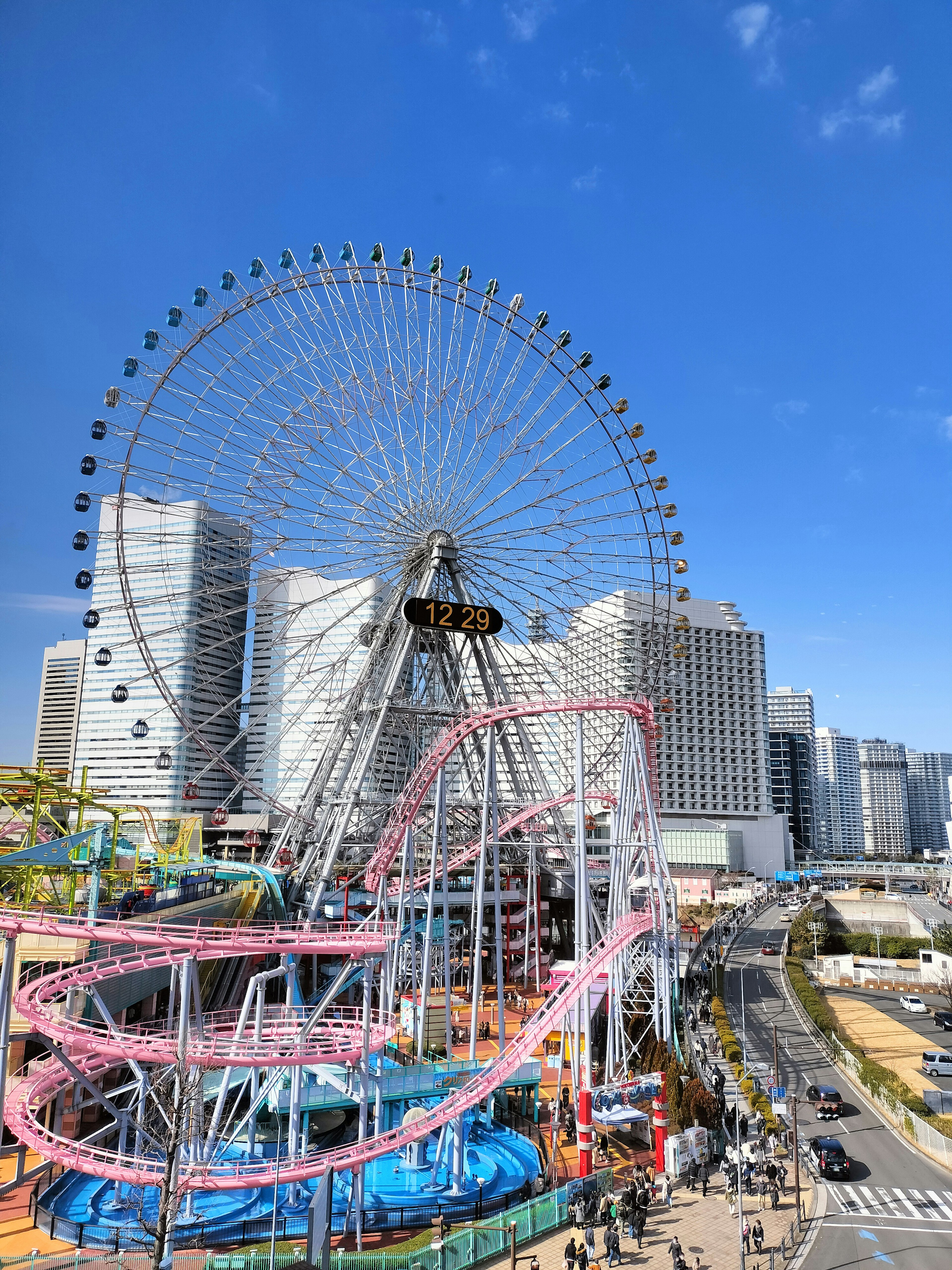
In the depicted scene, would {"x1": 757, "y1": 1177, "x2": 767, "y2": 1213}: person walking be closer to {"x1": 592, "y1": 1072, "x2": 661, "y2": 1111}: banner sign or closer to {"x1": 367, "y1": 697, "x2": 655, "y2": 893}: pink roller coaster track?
{"x1": 592, "y1": 1072, "x2": 661, "y2": 1111}: banner sign

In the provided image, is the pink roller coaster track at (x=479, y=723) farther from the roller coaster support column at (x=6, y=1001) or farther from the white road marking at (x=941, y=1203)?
the roller coaster support column at (x=6, y=1001)

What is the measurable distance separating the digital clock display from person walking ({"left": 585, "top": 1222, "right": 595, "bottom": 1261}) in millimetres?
22777

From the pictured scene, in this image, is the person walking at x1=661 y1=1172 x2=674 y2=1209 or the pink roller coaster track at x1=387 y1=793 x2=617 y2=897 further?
the pink roller coaster track at x1=387 y1=793 x2=617 y2=897

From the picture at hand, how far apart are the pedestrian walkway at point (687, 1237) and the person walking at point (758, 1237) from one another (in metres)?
0.14

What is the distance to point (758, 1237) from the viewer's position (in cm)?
1952

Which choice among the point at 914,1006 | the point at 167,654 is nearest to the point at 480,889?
the point at 914,1006

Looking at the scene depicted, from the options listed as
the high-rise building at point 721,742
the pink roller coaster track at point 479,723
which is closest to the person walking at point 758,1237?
the pink roller coaster track at point 479,723

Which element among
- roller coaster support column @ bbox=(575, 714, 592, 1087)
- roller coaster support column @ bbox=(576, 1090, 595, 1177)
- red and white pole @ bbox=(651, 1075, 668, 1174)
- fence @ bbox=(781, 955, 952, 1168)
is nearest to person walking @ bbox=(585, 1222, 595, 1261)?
roller coaster support column @ bbox=(576, 1090, 595, 1177)

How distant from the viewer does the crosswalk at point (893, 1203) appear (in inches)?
894

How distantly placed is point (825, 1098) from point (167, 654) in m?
90.9

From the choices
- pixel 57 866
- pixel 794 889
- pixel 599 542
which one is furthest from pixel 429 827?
pixel 794 889

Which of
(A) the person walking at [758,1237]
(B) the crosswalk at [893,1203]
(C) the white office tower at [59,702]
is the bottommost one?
(B) the crosswalk at [893,1203]

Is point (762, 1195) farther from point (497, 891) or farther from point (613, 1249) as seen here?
point (497, 891)

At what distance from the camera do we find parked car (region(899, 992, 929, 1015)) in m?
54.2
